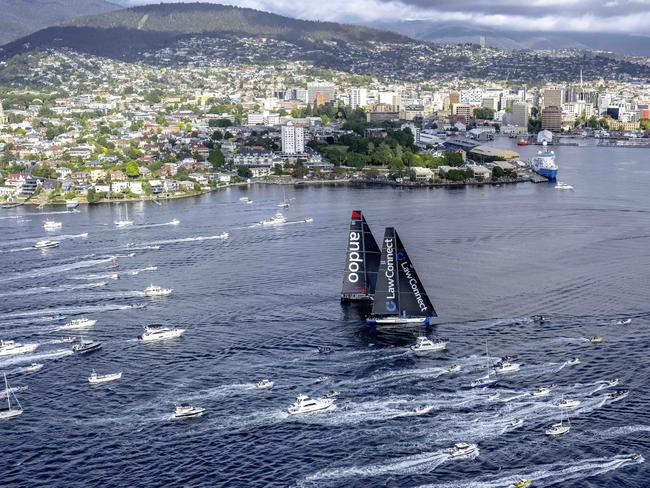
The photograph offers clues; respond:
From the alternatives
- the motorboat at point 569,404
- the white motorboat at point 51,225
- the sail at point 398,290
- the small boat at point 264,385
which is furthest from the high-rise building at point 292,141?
the motorboat at point 569,404

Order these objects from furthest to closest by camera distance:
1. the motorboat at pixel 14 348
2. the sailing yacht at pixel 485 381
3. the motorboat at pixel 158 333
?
the motorboat at pixel 158 333, the motorboat at pixel 14 348, the sailing yacht at pixel 485 381

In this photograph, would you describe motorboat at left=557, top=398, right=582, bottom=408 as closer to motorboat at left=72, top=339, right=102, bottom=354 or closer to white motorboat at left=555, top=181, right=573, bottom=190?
motorboat at left=72, top=339, right=102, bottom=354

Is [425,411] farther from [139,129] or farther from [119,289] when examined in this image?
[139,129]

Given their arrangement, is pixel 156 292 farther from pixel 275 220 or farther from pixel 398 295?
pixel 275 220

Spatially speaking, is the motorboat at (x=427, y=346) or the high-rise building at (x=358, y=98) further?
the high-rise building at (x=358, y=98)

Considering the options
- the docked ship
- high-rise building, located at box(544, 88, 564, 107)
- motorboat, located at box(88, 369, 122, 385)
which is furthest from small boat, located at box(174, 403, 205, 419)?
high-rise building, located at box(544, 88, 564, 107)

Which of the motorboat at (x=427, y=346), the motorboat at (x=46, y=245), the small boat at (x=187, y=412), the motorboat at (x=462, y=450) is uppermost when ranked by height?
the motorboat at (x=46, y=245)

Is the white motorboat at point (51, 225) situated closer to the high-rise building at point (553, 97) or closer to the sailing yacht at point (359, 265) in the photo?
the sailing yacht at point (359, 265)
